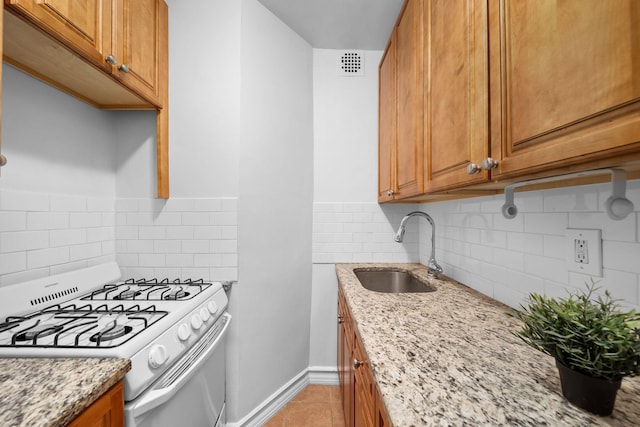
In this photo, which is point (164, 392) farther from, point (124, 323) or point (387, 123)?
point (387, 123)

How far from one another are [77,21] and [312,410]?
2.35 metres

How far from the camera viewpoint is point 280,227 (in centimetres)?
184

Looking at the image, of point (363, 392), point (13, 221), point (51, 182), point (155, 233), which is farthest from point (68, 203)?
point (363, 392)

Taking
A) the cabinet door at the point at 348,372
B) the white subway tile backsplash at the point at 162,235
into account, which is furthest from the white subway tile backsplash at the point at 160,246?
the cabinet door at the point at 348,372

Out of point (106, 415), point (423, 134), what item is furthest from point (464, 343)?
point (106, 415)

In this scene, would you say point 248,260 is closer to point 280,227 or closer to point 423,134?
point 280,227

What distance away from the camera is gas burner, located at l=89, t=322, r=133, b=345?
81 centimetres

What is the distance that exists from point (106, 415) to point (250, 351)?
993mm

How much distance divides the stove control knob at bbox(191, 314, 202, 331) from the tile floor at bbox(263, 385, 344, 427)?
1.04 m

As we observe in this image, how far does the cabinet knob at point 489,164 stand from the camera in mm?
714

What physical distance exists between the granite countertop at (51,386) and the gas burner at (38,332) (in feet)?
0.22

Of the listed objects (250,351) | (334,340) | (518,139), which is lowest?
(334,340)

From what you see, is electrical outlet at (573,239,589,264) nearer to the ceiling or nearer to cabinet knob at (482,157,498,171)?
cabinet knob at (482,157,498,171)

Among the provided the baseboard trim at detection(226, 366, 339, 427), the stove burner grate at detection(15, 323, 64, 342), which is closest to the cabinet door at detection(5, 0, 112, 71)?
the stove burner grate at detection(15, 323, 64, 342)
